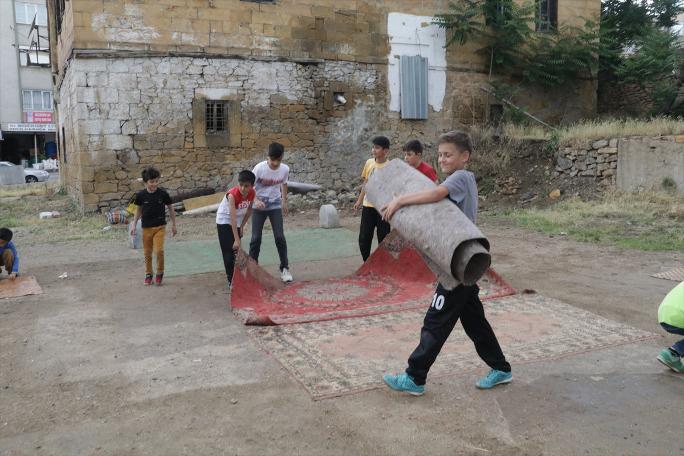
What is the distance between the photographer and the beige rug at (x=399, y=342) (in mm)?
3816

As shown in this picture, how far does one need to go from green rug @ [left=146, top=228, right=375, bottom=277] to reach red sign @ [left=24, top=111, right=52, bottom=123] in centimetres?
3370

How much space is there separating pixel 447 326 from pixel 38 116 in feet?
135

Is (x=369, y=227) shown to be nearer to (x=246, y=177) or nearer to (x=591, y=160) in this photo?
(x=246, y=177)

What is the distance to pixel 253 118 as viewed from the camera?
14.0m

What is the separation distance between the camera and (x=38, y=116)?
38500 mm

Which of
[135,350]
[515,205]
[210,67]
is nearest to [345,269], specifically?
[135,350]

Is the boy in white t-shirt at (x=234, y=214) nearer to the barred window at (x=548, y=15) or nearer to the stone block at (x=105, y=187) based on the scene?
the stone block at (x=105, y=187)

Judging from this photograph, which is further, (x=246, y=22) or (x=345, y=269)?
(x=246, y=22)

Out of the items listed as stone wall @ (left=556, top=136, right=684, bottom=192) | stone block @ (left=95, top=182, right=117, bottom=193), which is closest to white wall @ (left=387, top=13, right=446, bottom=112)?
stone wall @ (left=556, top=136, right=684, bottom=192)

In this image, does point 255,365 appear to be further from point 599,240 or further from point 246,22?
point 246,22

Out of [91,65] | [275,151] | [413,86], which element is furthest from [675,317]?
[413,86]

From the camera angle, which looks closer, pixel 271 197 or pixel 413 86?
pixel 271 197

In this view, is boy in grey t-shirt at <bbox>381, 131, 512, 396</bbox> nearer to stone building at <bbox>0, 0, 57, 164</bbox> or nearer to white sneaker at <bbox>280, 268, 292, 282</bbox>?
white sneaker at <bbox>280, 268, 292, 282</bbox>

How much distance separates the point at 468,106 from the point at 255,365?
13.9m
